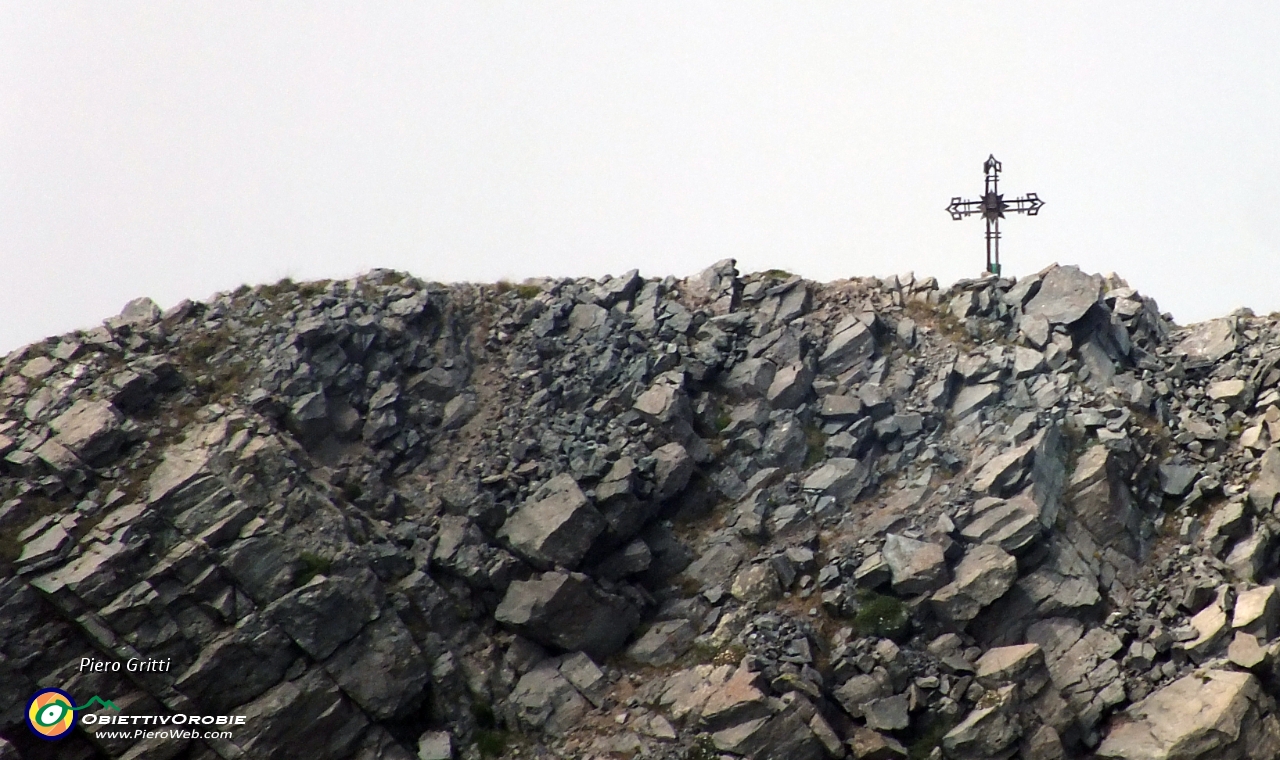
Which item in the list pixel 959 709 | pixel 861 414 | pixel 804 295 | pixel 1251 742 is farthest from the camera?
pixel 804 295

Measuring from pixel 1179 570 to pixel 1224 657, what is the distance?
10.3 feet

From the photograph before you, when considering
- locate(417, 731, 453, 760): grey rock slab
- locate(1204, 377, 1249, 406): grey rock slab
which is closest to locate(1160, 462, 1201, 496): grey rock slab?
locate(1204, 377, 1249, 406): grey rock slab

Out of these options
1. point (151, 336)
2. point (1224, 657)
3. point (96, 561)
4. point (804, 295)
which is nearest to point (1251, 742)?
point (1224, 657)

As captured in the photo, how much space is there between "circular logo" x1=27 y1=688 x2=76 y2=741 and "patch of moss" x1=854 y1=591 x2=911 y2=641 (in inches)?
829

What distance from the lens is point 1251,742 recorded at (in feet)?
78.6

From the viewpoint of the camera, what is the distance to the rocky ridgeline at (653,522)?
2541 cm

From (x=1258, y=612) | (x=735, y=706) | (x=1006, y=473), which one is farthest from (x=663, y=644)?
(x=1258, y=612)

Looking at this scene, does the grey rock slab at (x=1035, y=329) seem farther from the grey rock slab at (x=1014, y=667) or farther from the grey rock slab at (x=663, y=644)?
the grey rock slab at (x=663, y=644)

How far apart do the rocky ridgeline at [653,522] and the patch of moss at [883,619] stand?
0.10 meters

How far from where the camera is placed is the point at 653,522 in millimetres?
31188

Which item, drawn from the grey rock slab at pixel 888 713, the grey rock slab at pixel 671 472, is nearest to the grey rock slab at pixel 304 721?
the grey rock slab at pixel 671 472

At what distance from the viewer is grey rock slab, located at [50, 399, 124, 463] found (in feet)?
91.7

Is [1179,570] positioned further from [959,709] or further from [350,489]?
[350,489]

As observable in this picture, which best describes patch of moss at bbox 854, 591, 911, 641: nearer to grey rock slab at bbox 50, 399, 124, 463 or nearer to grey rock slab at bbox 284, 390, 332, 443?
grey rock slab at bbox 284, 390, 332, 443
